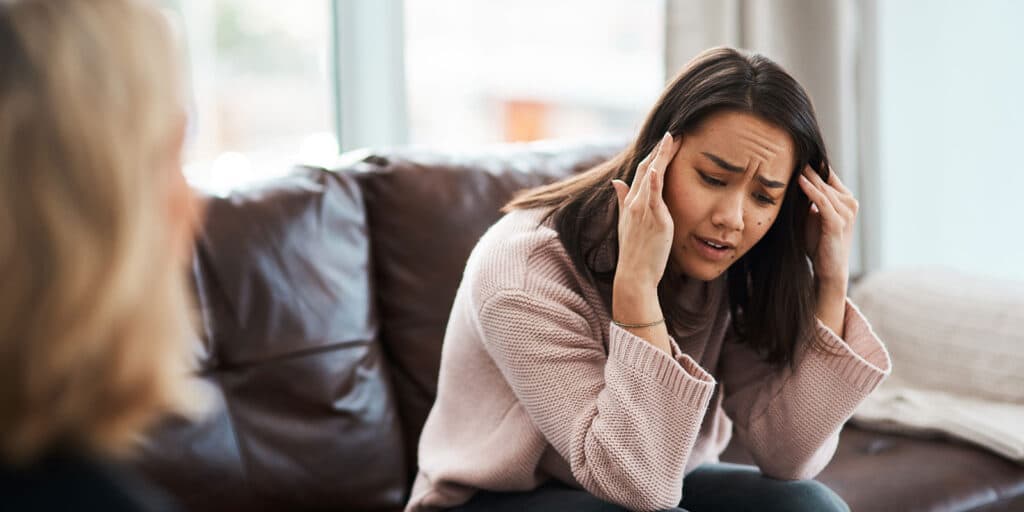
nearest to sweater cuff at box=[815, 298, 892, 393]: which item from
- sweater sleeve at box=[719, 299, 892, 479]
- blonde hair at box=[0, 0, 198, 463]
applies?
sweater sleeve at box=[719, 299, 892, 479]

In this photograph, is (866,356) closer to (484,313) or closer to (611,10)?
(484,313)

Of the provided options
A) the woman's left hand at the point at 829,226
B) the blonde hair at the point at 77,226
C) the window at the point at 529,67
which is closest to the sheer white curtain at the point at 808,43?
the window at the point at 529,67

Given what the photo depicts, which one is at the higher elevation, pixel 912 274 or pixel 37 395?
pixel 37 395

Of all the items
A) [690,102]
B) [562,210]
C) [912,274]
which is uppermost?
[690,102]

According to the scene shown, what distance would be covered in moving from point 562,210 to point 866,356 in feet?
1.66

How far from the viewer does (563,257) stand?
4.97 feet

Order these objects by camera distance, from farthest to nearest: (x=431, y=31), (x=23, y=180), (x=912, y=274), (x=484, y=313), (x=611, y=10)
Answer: (x=611, y=10)
(x=431, y=31)
(x=912, y=274)
(x=484, y=313)
(x=23, y=180)

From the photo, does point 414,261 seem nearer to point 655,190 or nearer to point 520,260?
point 520,260

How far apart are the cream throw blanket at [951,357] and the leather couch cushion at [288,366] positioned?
1.01 m

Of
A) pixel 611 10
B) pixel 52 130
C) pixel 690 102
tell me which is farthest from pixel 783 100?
pixel 611 10

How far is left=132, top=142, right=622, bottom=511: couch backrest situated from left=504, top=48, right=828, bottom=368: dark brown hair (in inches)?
15.9

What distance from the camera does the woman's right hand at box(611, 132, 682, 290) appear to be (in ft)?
4.66

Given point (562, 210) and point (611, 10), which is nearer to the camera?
point (562, 210)

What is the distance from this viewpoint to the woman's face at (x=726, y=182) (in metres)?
1.45
